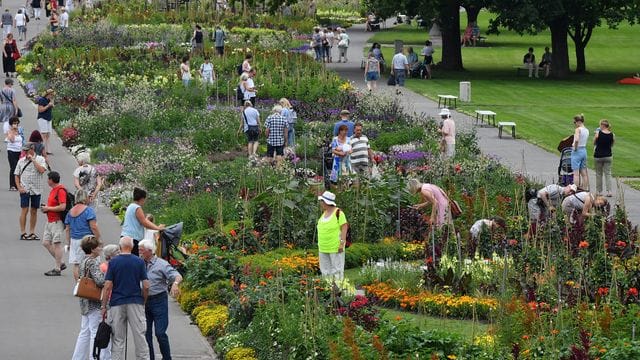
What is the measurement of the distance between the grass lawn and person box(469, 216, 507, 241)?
10782 millimetres

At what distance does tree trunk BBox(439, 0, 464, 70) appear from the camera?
57.6 metres

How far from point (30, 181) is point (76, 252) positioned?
15.3ft

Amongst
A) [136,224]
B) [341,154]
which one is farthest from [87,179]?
[341,154]

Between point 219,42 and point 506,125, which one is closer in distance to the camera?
point 506,125

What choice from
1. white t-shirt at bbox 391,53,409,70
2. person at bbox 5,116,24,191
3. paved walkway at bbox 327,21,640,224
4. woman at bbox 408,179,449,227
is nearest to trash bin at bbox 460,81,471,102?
paved walkway at bbox 327,21,640,224

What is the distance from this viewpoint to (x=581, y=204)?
23.5m

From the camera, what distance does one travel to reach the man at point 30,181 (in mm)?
24594

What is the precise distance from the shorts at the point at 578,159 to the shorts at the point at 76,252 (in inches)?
450

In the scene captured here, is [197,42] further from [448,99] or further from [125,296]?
[125,296]

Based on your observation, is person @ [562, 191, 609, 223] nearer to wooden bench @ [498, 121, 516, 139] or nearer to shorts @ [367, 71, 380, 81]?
wooden bench @ [498, 121, 516, 139]

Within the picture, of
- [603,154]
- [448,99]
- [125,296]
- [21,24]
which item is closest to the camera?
[125,296]

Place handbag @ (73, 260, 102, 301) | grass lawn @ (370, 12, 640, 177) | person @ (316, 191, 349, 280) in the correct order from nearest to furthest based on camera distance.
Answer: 1. handbag @ (73, 260, 102, 301)
2. person @ (316, 191, 349, 280)
3. grass lawn @ (370, 12, 640, 177)

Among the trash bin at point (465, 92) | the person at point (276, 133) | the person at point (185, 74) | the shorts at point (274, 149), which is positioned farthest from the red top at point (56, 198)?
the trash bin at point (465, 92)

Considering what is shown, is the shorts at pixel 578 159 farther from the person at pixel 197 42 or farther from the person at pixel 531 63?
the person at pixel 531 63
